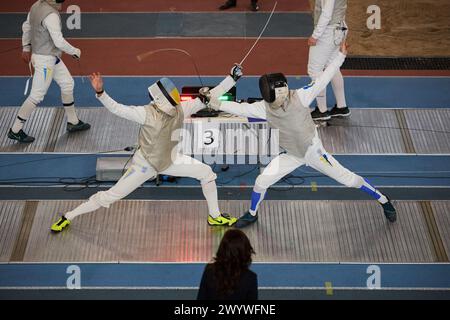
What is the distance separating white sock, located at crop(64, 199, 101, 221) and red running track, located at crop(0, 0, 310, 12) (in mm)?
4389

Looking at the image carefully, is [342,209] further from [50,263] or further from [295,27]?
[295,27]

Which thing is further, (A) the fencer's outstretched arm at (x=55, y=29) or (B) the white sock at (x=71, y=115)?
(B) the white sock at (x=71, y=115)

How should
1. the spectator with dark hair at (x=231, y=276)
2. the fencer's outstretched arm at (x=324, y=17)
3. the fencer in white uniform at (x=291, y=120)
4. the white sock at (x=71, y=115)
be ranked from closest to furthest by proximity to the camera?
1. the spectator with dark hair at (x=231, y=276)
2. the fencer in white uniform at (x=291, y=120)
3. the fencer's outstretched arm at (x=324, y=17)
4. the white sock at (x=71, y=115)

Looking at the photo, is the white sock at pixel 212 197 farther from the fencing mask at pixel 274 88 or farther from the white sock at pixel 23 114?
the white sock at pixel 23 114

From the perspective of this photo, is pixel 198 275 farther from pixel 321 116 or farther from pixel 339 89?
pixel 339 89

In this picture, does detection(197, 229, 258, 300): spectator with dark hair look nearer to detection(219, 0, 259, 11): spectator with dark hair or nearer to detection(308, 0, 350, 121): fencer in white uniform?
detection(308, 0, 350, 121): fencer in white uniform

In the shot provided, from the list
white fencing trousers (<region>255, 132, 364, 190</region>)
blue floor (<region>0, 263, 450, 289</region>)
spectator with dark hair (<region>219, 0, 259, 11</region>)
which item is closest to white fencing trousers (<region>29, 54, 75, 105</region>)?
blue floor (<region>0, 263, 450, 289</region>)

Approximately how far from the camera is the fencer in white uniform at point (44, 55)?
23.0ft

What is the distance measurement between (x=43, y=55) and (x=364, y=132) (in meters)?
3.13

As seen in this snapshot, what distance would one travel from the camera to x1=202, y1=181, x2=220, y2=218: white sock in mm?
6184

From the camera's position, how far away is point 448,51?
30.2 feet

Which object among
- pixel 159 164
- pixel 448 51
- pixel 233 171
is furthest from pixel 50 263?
pixel 448 51

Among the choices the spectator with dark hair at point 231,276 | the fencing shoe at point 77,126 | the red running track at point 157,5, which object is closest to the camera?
the spectator with dark hair at point 231,276

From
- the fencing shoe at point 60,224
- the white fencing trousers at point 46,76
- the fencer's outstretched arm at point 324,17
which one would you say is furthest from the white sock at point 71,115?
the fencer's outstretched arm at point 324,17
